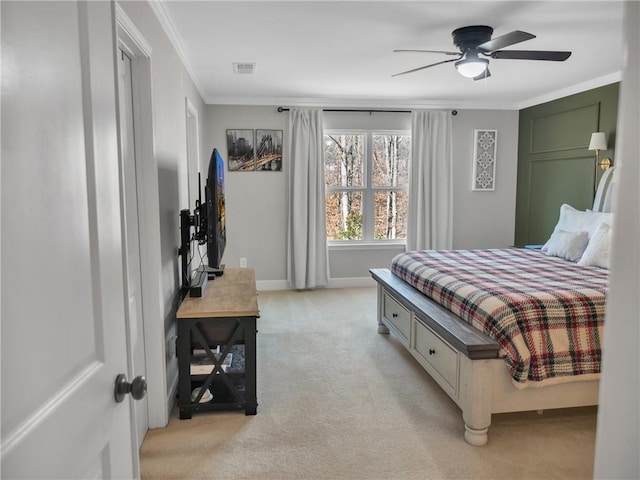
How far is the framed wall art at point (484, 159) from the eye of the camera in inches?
230

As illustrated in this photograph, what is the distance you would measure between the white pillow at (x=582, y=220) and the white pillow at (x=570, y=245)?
10cm

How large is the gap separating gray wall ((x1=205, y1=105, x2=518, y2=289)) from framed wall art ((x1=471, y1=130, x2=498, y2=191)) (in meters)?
0.06

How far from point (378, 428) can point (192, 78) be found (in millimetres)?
3361

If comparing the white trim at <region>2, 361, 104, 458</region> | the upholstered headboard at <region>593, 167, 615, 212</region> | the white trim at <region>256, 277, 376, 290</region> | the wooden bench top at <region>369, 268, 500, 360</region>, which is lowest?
the white trim at <region>256, 277, 376, 290</region>

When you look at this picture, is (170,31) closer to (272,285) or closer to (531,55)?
(531,55)

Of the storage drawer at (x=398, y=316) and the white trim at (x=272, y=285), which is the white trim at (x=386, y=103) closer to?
the white trim at (x=272, y=285)

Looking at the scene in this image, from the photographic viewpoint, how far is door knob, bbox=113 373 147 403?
1.03 m

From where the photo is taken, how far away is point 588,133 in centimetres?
472

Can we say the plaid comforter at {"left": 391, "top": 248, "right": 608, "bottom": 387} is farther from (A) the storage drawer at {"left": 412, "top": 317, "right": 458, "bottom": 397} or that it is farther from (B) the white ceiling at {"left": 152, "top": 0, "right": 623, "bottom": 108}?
(B) the white ceiling at {"left": 152, "top": 0, "right": 623, "bottom": 108}

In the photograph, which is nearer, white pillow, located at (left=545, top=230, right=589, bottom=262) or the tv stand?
the tv stand

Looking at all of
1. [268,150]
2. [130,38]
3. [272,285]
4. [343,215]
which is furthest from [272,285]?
[130,38]

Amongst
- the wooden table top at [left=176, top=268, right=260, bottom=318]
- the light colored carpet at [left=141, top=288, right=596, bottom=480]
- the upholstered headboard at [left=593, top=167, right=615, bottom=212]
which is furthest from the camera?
the upholstered headboard at [left=593, top=167, right=615, bottom=212]

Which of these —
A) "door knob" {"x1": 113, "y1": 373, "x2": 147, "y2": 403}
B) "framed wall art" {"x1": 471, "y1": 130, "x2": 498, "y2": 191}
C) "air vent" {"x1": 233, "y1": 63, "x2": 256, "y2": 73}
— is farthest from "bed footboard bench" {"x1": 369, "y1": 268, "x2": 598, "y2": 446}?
"framed wall art" {"x1": 471, "y1": 130, "x2": 498, "y2": 191}

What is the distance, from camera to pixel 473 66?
3002 mm
